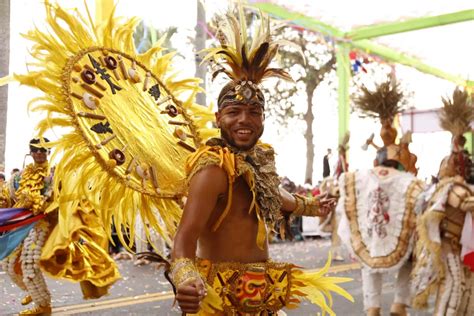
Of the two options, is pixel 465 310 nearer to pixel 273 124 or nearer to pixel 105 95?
pixel 105 95

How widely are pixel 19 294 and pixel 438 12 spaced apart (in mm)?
10472

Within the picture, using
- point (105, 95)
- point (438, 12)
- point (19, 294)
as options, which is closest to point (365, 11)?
point (438, 12)

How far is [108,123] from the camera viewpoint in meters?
3.36

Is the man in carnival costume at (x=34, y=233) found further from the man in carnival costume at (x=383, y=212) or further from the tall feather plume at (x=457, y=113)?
the tall feather plume at (x=457, y=113)

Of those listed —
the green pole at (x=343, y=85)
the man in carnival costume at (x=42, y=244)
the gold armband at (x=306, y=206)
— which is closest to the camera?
the gold armband at (x=306, y=206)

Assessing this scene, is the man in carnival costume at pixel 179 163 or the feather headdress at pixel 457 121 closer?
the man in carnival costume at pixel 179 163

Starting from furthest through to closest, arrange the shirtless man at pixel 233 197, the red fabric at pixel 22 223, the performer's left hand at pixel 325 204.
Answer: the red fabric at pixel 22 223
the performer's left hand at pixel 325 204
the shirtless man at pixel 233 197

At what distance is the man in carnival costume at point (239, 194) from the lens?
297 cm

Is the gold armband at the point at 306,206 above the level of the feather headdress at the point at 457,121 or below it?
below

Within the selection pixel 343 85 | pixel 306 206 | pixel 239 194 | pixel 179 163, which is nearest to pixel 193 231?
pixel 239 194

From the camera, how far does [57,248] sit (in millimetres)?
6879

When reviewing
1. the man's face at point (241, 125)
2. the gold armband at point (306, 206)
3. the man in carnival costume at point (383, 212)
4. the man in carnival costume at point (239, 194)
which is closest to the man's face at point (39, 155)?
the man in carnival costume at point (383, 212)

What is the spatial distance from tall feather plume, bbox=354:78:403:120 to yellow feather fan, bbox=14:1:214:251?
3500 mm

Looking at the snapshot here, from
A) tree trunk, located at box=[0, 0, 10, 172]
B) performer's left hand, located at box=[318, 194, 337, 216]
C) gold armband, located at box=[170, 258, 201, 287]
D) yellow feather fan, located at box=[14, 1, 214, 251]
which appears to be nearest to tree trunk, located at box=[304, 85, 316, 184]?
tree trunk, located at box=[0, 0, 10, 172]
